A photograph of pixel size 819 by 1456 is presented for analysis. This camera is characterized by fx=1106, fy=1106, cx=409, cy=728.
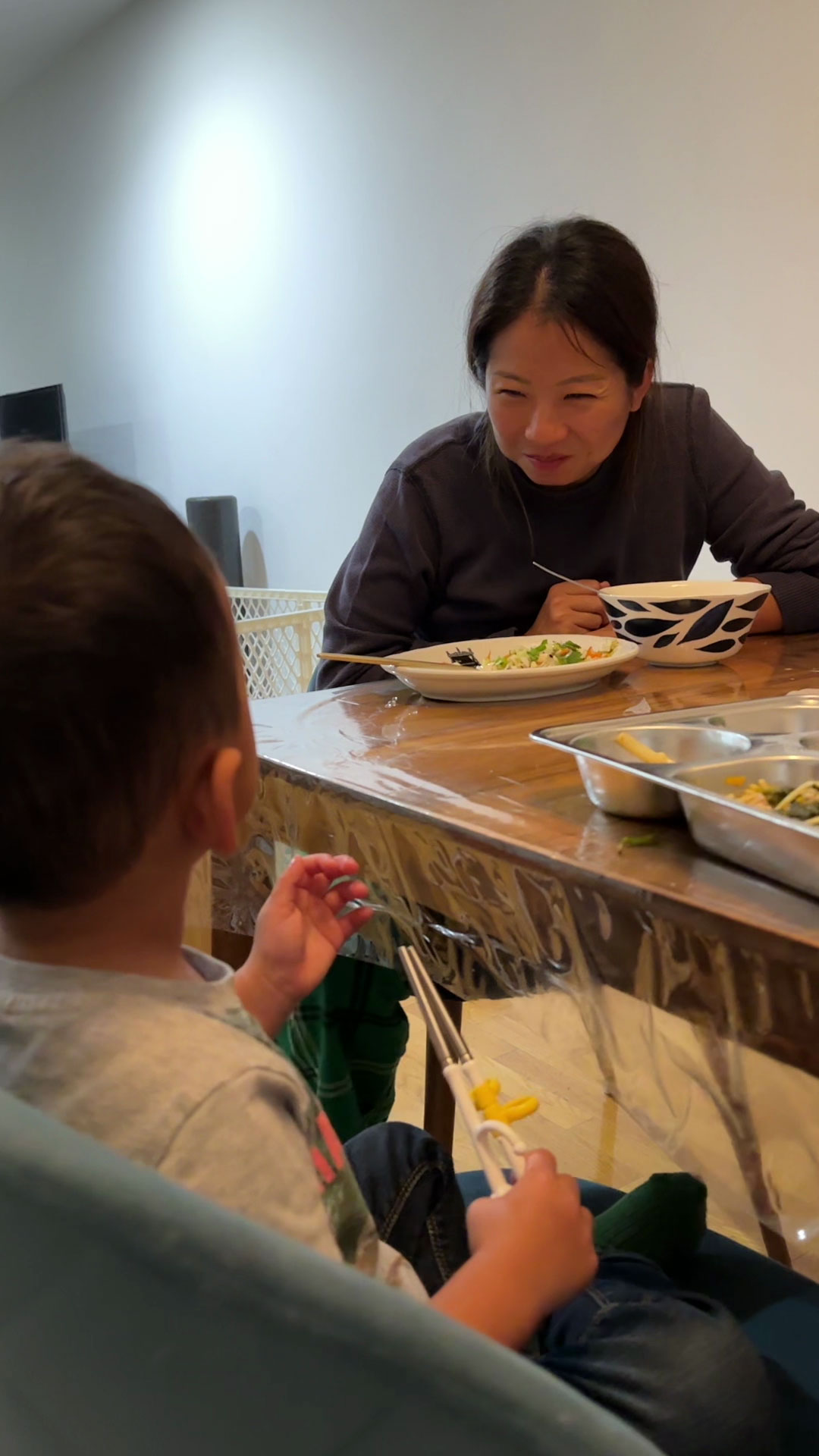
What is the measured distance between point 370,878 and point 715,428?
37.2 inches

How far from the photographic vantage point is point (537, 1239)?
50cm

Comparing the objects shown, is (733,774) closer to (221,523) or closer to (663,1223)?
(663,1223)

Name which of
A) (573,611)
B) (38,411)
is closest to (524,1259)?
(573,611)

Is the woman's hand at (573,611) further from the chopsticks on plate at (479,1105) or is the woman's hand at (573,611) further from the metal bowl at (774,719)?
the chopsticks on plate at (479,1105)

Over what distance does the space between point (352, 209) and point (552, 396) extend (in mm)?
2033

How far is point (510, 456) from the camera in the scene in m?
1.30

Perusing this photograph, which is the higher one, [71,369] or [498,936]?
[71,369]

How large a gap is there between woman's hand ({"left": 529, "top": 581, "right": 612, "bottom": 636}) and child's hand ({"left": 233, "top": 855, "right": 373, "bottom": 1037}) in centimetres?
59

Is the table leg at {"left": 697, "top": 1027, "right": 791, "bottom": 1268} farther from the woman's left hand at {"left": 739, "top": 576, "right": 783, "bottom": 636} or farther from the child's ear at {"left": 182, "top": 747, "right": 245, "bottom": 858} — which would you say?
the woman's left hand at {"left": 739, "top": 576, "right": 783, "bottom": 636}

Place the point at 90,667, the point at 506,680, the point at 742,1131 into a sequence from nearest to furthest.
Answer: the point at 90,667 → the point at 742,1131 → the point at 506,680

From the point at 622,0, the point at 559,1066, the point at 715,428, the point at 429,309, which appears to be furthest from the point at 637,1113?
the point at 429,309

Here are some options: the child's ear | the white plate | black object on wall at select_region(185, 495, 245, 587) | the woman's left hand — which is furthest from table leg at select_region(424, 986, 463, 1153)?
black object on wall at select_region(185, 495, 245, 587)

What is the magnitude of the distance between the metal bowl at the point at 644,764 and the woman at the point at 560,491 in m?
0.55

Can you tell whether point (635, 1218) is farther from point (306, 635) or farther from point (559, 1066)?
point (306, 635)
